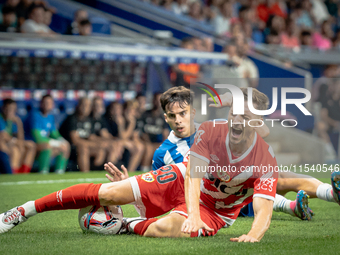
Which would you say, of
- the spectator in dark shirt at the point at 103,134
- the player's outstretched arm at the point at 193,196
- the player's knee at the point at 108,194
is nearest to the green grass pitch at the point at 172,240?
the player's outstretched arm at the point at 193,196

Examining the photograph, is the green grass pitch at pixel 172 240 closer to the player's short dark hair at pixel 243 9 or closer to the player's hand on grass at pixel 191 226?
the player's hand on grass at pixel 191 226

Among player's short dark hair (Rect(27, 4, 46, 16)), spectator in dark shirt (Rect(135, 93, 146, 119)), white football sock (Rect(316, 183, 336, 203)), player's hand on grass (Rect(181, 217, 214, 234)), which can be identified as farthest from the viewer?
spectator in dark shirt (Rect(135, 93, 146, 119))

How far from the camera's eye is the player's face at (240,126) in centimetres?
359

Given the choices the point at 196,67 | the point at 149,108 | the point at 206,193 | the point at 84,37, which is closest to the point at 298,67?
the point at 196,67

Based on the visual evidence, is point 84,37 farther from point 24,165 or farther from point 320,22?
point 320,22

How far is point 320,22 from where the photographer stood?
16.3 meters

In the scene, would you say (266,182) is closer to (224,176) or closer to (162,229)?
(224,176)

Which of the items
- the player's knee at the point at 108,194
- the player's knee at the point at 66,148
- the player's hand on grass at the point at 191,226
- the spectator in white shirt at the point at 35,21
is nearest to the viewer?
the player's hand on grass at the point at 191,226

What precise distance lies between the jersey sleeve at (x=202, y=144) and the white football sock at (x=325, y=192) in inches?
62.9

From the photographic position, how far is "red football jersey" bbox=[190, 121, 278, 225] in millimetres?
3539

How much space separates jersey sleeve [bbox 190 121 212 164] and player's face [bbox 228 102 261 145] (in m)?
0.19

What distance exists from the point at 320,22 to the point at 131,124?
9.52 metres

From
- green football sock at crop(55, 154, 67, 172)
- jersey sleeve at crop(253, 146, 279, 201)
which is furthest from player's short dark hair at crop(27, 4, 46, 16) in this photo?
jersey sleeve at crop(253, 146, 279, 201)

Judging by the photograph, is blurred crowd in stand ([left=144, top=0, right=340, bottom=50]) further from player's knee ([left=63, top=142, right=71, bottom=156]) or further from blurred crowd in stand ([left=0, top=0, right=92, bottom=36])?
player's knee ([left=63, top=142, right=71, bottom=156])
